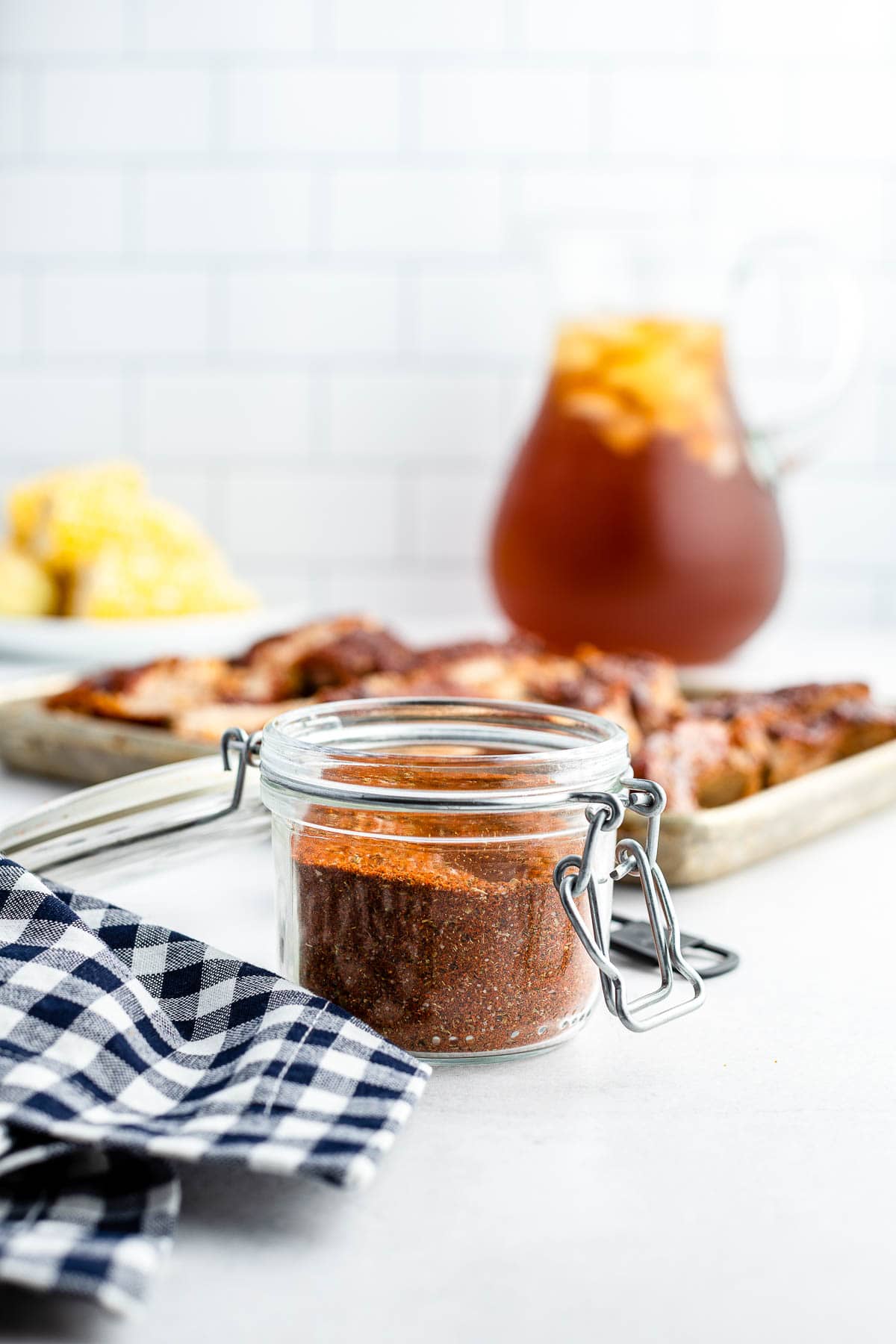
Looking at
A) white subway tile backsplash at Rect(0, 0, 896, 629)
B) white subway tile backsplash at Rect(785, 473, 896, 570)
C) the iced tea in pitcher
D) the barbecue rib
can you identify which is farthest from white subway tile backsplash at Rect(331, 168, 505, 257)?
the barbecue rib

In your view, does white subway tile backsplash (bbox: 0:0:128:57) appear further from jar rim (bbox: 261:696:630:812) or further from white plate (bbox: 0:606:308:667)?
jar rim (bbox: 261:696:630:812)

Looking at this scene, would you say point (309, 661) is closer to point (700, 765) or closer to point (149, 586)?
point (700, 765)

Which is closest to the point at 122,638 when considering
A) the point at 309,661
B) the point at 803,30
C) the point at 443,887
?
the point at 309,661

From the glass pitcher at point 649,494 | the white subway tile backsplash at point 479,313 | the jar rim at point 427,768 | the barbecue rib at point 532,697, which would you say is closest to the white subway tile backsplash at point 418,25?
the white subway tile backsplash at point 479,313

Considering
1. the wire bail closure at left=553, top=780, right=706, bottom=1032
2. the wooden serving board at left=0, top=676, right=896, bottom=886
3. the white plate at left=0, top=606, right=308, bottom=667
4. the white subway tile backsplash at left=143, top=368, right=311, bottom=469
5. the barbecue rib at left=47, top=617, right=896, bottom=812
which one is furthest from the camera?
the white subway tile backsplash at left=143, top=368, right=311, bottom=469

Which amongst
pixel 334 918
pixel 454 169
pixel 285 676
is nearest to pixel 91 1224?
pixel 334 918

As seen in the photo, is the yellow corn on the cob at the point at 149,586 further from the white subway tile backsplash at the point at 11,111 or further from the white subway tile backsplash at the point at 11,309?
the white subway tile backsplash at the point at 11,111
